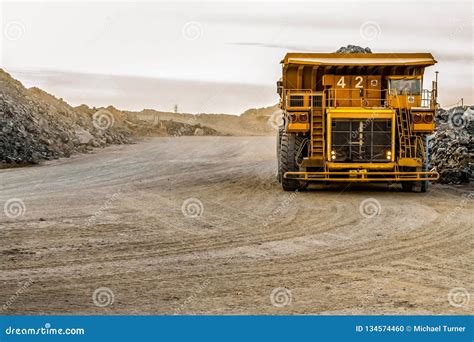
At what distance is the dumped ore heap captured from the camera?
21.5 m

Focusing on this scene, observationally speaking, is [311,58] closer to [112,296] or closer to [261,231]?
[261,231]

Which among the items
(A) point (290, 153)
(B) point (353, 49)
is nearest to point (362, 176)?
(A) point (290, 153)

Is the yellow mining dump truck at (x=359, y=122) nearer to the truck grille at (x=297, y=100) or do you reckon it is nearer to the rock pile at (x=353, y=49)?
the truck grille at (x=297, y=100)

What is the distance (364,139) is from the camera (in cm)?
1833

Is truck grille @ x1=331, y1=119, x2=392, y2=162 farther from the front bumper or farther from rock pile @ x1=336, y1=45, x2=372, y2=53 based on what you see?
rock pile @ x1=336, y1=45, x2=372, y2=53

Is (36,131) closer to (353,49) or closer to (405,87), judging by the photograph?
(353,49)

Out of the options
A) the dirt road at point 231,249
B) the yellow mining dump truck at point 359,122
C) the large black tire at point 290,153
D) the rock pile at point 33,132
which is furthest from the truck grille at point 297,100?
the rock pile at point 33,132

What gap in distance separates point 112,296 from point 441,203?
10047mm

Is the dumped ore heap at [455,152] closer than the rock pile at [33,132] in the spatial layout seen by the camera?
Yes

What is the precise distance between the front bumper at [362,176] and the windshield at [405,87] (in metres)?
2.03

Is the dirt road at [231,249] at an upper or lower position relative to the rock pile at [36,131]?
lower

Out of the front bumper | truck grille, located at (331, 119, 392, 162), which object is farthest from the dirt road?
truck grille, located at (331, 119, 392, 162)

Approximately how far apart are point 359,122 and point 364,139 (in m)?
0.41

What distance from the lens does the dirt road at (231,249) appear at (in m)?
8.14
